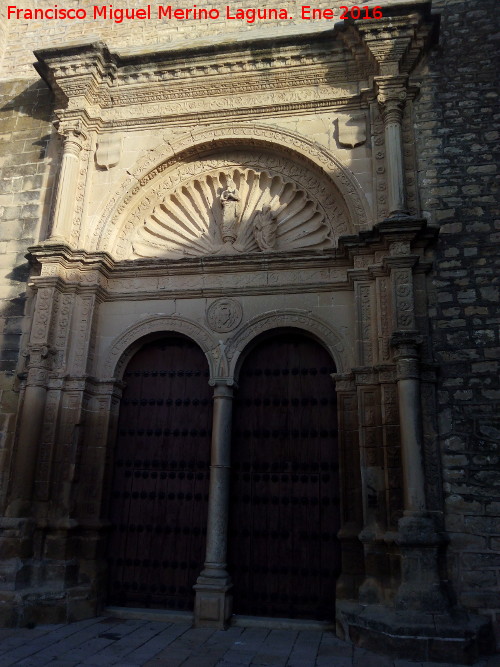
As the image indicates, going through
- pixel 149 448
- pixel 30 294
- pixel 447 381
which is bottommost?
pixel 149 448

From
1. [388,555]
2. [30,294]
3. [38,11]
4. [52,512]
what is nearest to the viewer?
[388,555]

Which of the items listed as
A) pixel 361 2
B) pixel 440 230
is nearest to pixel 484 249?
pixel 440 230

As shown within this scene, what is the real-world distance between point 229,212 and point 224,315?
1.33m

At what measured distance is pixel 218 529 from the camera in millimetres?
5391

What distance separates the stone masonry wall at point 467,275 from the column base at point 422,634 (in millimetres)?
304

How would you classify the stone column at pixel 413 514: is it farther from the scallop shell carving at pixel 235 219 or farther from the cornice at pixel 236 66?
the cornice at pixel 236 66

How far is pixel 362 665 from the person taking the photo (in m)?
4.00

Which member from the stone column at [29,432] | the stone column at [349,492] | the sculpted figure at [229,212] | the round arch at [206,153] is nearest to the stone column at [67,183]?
the round arch at [206,153]

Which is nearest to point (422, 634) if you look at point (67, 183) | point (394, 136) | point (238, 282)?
point (238, 282)

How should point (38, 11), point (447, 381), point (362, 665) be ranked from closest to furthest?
point (362, 665)
point (447, 381)
point (38, 11)

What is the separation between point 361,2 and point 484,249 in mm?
3904

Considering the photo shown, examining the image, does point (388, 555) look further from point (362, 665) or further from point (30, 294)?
point (30, 294)

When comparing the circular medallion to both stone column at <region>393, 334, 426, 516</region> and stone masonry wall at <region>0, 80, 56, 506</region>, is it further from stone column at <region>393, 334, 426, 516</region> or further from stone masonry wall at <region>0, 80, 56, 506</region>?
stone masonry wall at <region>0, 80, 56, 506</region>

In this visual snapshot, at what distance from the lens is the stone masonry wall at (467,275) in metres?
4.78
